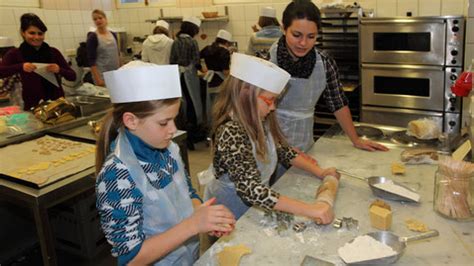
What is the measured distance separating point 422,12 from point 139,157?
10.8 feet

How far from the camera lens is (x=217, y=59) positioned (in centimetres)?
449

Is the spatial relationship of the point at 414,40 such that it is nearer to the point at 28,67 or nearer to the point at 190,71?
the point at 190,71

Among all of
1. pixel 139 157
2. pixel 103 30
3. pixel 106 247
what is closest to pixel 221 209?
pixel 139 157

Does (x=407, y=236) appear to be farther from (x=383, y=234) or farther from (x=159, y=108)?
(x=159, y=108)

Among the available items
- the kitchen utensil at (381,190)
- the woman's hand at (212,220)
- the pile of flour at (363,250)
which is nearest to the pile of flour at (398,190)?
the kitchen utensil at (381,190)

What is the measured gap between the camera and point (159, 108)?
1.08 metres

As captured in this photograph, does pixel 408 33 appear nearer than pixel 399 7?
Yes

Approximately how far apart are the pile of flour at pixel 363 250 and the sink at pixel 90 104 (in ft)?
6.87

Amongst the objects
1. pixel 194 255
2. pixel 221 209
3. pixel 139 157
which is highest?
pixel 139 157

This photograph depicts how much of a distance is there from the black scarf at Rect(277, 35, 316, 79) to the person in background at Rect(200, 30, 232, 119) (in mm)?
2673

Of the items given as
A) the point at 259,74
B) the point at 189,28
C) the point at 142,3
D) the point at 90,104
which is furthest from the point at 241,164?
the point at 142,3

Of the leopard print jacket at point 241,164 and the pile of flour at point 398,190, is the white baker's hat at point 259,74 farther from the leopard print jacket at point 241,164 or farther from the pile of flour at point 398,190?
the pile of flour at point 398,190

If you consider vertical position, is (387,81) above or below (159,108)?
below

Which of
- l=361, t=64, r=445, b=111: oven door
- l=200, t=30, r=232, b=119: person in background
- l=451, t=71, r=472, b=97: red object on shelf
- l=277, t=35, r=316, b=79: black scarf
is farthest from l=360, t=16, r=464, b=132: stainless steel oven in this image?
l=200, t=30, r=232, b=119: person in background
